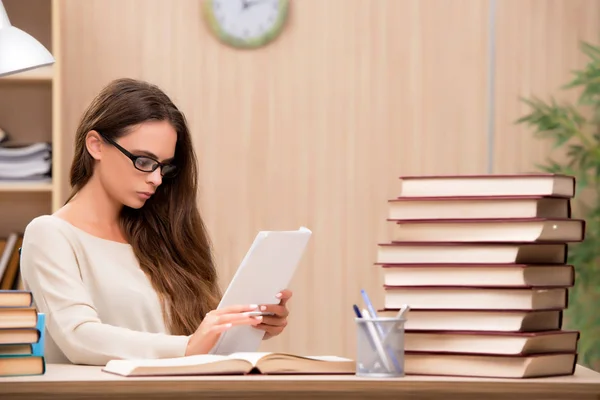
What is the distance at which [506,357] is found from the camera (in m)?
1.34

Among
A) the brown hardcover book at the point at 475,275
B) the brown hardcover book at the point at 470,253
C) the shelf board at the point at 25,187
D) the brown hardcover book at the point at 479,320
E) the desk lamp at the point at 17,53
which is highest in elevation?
the desk lamp at the point at 17,53

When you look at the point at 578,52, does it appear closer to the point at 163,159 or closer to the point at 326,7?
the point at 326,7

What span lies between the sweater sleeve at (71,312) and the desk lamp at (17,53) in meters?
0.36

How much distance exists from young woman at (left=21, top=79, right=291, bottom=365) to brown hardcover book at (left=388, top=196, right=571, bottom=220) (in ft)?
1.83

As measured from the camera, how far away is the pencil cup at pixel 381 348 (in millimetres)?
1331

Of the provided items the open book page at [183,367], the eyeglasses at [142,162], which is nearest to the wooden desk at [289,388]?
the open book page at [183,367]

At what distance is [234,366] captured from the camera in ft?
4.40

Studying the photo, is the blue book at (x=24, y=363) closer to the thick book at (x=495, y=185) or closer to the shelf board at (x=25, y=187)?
the thick book at (x=495, y=185)

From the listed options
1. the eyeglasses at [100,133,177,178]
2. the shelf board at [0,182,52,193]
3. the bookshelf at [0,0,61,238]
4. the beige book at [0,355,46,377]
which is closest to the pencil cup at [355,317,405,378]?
the beige book at [0,355,46,377]

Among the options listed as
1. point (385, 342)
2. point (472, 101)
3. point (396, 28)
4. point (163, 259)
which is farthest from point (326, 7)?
point (385, 342)

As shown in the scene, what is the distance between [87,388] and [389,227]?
2808mm

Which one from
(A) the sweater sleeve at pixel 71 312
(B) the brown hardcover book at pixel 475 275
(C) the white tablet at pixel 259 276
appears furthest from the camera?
(A) the sweater sleeve at pixel 71 312

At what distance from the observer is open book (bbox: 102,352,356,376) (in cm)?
132

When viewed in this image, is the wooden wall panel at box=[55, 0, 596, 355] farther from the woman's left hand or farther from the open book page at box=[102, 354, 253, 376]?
the open book page at box=[102, 354, 253, 376]
